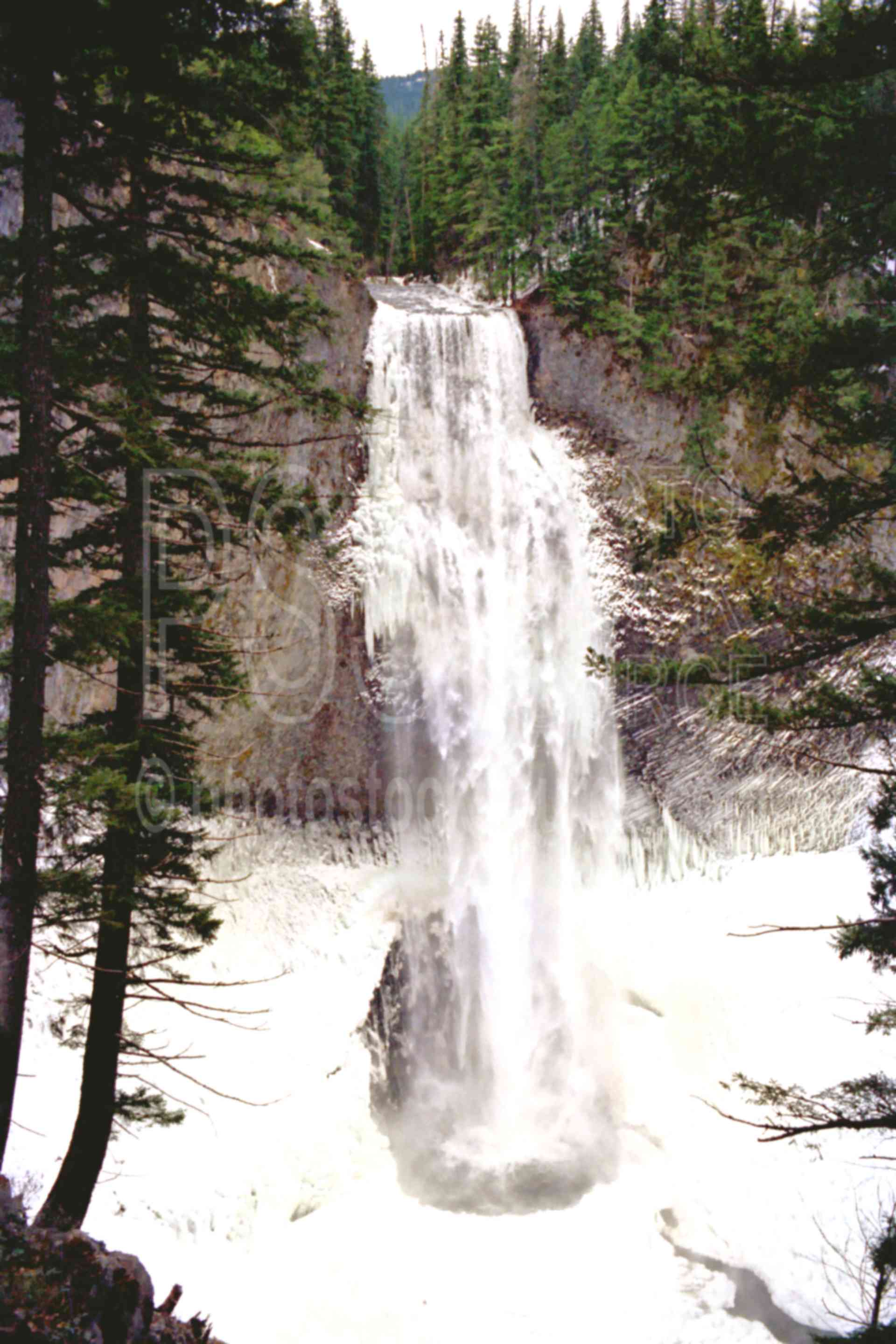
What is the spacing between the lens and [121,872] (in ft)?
21.3

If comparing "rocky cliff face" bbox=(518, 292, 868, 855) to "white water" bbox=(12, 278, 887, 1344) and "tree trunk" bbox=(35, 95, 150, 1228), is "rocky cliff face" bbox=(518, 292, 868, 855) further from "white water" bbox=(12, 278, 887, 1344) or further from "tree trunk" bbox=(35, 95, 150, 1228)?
"tree trunk" bbox=(35, 95, 150, 1228)

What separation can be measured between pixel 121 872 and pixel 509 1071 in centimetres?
1206

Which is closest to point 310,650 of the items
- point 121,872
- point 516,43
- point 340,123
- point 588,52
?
point 121,872

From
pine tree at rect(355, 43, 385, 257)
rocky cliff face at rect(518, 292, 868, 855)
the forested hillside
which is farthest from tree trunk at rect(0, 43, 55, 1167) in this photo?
pine tree at rect(355, 43, 385, 257)

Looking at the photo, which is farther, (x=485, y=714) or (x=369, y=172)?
(x=369, y=172)

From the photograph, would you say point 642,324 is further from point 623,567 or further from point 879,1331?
point 879,1331

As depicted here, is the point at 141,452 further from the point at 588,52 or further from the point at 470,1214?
the point at 588,52

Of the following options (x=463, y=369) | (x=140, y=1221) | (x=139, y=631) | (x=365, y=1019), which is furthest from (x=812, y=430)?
(x=140, y=1221)

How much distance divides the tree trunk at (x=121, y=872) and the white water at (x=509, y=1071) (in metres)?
5.57

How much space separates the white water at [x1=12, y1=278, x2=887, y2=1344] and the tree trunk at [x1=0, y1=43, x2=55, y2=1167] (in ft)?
23.9

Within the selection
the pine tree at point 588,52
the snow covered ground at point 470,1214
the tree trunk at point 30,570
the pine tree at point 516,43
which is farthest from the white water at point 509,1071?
the pine tree at point 516,43

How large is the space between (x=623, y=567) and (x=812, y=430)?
5.66m

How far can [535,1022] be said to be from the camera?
17062mm

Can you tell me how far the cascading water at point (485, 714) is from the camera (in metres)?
17.0
